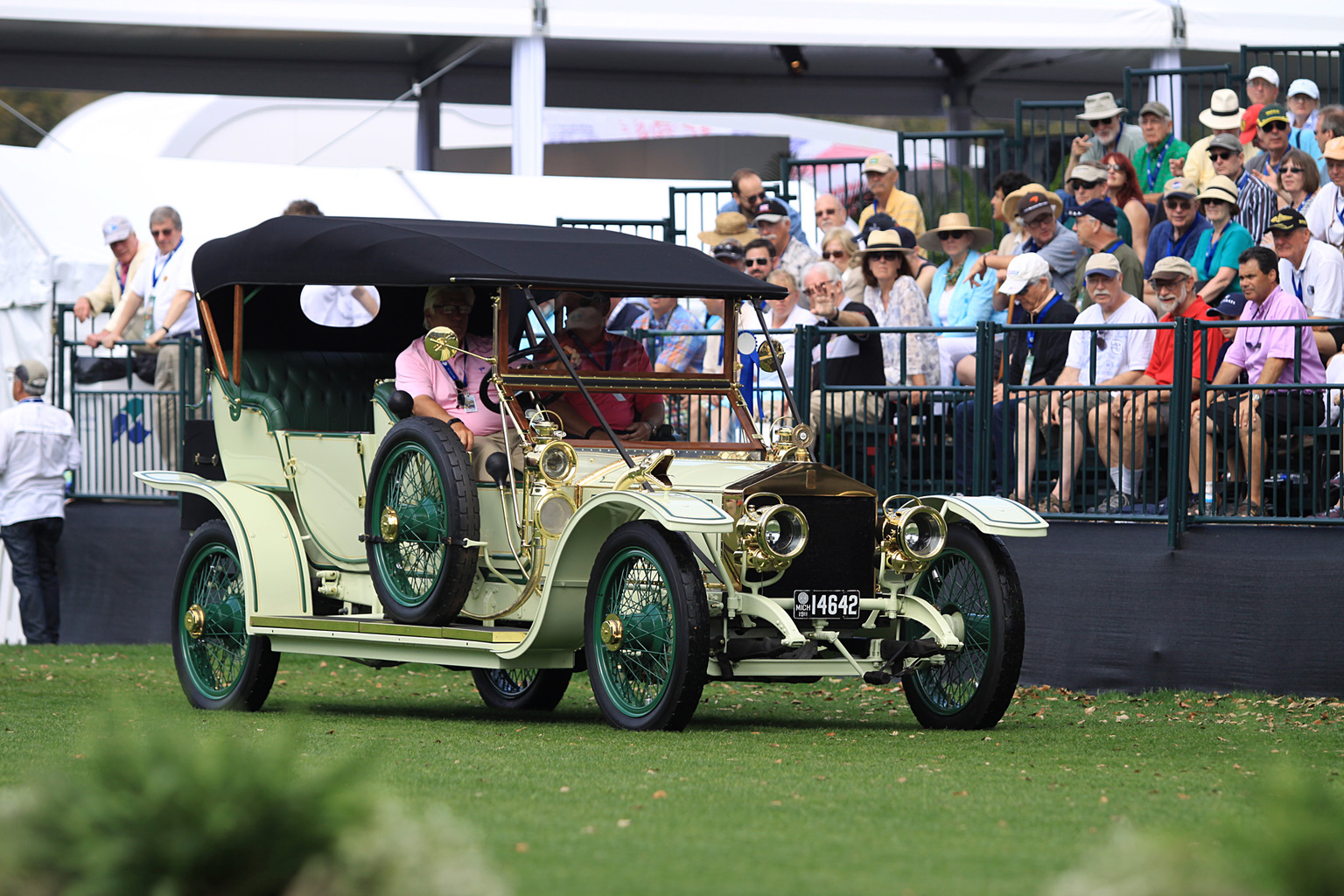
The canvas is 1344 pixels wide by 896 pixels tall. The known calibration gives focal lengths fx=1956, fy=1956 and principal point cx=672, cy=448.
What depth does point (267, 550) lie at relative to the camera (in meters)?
10.0

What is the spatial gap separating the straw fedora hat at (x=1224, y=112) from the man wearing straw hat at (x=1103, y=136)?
2.07ft

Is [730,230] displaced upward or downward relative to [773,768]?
upward

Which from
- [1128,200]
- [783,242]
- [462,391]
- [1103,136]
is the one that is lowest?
[462,391]

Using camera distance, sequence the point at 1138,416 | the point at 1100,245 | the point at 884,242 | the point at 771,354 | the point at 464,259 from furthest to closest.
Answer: the point at 884,242 → the point at 1100,245 → the point at 1138,416 → the point at 771,354 → the point at 464,259

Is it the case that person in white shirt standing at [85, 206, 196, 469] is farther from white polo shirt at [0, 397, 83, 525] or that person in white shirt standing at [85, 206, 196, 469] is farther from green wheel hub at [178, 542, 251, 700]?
green wheel hub at [178, 542, 251, 700]

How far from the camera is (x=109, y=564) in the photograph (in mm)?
16125

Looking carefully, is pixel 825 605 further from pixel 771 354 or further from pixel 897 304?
pixel 897 304

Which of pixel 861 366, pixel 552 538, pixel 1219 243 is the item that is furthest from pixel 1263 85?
pixel 552 538

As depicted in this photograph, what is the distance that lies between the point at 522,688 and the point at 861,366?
11.4 feet

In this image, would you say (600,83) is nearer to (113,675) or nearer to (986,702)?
(113,675)

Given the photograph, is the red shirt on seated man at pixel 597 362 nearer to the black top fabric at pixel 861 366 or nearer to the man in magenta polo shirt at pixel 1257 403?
the black top fabric at pixel 861 366

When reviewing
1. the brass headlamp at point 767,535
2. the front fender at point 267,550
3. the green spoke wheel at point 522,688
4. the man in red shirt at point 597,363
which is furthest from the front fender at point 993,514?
the front fender at point 267,550

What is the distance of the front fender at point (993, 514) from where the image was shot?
8.74 m

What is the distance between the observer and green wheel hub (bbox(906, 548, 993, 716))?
29.7ft
